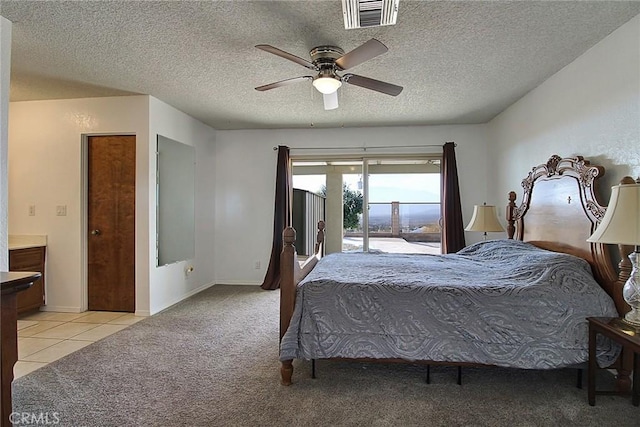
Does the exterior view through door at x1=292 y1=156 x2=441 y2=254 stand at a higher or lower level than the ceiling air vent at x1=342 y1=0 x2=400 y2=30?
lower

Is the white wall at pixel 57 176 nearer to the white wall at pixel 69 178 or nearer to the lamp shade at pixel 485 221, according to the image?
the white wall at pixel 69 178

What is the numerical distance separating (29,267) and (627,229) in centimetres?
525

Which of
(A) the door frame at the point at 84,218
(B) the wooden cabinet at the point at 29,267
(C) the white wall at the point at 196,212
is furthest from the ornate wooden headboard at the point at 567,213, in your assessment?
(B) the wooden cabinet at the point at 29,267

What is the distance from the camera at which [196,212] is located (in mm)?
5141

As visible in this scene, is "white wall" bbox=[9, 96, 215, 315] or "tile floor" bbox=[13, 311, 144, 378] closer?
"tile floor" bbox=[13, 311, 144, 378]

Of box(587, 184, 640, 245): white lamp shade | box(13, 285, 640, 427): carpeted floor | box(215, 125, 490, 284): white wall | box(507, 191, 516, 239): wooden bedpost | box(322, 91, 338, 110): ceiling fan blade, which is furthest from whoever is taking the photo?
box(215, 125, 490, 284): white wall

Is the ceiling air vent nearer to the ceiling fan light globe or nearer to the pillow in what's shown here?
the ceiling fan light globe

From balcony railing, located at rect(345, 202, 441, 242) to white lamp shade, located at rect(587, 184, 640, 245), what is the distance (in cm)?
338

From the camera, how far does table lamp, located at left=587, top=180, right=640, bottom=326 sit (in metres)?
1.89

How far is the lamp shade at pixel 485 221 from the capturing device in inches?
159

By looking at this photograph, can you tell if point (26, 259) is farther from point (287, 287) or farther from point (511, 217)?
point (511, 217)

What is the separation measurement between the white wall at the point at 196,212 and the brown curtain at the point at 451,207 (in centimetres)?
353

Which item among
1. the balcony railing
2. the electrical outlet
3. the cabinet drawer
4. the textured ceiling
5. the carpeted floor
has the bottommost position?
the carpeted floor

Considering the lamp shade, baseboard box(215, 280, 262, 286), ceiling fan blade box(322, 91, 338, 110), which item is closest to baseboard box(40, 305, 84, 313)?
baseboard box(215, 280, 262, 286)
